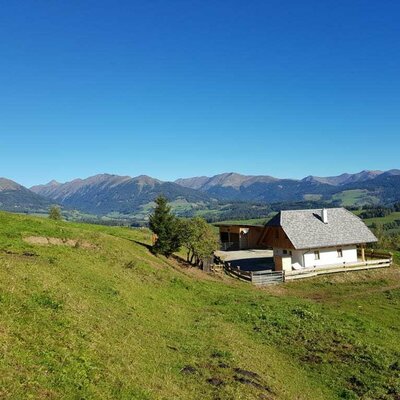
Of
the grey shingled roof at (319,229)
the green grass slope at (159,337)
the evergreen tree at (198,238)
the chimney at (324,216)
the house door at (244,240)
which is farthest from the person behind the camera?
the house door at (244,240)

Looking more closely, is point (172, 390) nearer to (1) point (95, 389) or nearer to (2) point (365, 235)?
(1) point (95, 389)

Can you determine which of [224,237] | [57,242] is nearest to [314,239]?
[224,237]

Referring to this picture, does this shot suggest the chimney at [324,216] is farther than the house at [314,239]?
Yes

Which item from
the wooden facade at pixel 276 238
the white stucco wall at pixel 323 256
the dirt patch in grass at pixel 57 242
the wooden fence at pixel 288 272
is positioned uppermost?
the dirt patch in grass at pixel 57 242

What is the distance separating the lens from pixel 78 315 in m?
16.0

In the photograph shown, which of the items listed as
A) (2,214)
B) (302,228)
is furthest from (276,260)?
(2,214)

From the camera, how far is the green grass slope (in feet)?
38.4

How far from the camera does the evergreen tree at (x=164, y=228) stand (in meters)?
41.9

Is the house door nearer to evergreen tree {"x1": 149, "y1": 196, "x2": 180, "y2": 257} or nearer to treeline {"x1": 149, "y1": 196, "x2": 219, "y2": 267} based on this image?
treeline {"x1": 149, "y1": 196, "x2": 219, "y2": 267}

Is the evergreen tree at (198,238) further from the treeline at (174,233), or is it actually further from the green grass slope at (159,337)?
the green grass slope at (159,337)

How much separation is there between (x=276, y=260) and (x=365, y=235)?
1364cm

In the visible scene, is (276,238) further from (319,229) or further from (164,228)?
(164,228)

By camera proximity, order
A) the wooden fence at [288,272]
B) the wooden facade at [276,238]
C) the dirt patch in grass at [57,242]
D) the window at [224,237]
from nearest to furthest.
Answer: the dirt patch in grass at [57,242], the wooden fence at [288,272], the wooden facade at [276,238], the window at [224,237]

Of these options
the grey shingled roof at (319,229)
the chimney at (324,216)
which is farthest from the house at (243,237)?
the chimney at (324,216)
